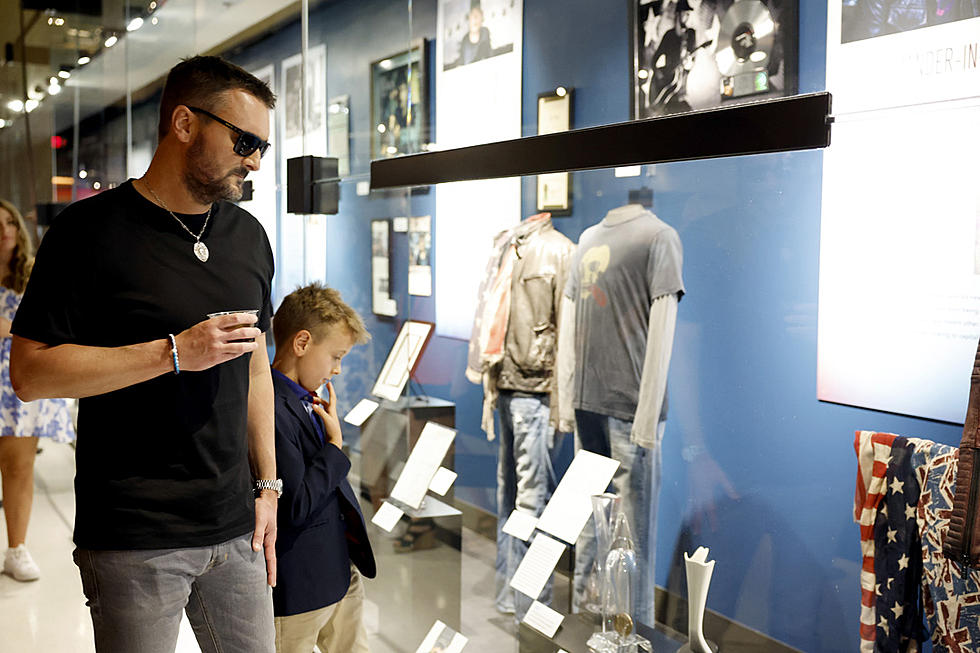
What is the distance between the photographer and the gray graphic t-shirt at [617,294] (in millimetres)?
1938

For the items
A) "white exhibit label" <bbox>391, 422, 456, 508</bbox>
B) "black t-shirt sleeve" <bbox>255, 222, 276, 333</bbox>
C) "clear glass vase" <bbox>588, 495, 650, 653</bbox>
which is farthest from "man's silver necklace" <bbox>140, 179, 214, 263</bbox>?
"white exhibit label" <bbox>391, 422, 456, 508</bbox>

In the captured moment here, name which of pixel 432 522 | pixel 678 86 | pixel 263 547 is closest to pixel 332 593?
pixel 263 547

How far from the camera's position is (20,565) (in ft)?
13.4

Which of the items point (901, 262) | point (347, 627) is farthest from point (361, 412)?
point (901, 262)

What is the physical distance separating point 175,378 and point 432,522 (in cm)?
129

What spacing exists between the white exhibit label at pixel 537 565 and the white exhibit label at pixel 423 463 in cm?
49

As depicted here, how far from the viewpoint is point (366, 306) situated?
9.70ft

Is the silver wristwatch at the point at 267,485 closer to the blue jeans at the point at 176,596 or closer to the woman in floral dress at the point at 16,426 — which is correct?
the blue jeans at the point at 176,596

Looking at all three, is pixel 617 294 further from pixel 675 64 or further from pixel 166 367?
pixel 166 367

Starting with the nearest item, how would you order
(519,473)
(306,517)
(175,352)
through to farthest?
(175,352), (306,517), (519,473)

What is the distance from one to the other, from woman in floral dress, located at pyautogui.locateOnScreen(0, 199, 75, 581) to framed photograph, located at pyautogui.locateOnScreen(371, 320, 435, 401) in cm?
227

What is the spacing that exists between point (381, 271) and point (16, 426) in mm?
2470

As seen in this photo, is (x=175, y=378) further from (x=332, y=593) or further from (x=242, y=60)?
(x=242, y=60)

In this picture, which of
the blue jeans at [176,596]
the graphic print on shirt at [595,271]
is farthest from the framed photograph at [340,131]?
the blue jeans at [176,596]
